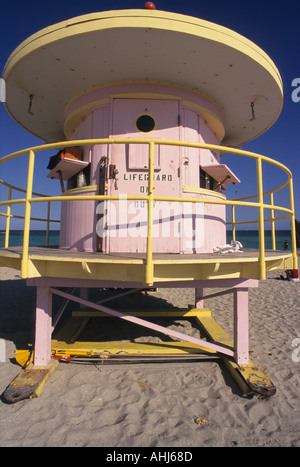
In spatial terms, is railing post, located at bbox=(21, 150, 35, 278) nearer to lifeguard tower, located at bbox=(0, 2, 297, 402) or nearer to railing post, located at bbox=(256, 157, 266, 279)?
lifeguard tower, located at bbox=(0, 2, 297, 402)

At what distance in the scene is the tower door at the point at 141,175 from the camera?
4.14m

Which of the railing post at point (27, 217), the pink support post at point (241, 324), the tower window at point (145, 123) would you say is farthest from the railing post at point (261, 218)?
the railing post at point (27, 217)

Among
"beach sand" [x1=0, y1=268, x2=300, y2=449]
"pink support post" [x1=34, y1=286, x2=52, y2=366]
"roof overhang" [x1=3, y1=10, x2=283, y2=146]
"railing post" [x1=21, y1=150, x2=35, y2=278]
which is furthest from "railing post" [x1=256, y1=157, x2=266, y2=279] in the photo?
"pink support post" [x1=34, y1=286, x2=52, y2=366]

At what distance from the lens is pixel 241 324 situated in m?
3.92

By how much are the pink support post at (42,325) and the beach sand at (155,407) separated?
348mm

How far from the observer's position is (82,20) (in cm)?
349

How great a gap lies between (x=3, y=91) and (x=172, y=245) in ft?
13.8

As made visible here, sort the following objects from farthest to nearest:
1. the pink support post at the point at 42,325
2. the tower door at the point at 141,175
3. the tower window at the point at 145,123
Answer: the tower window at the point at 145,123 < the tower door at the point at 141,175 < the pink support post at the point at 42,325

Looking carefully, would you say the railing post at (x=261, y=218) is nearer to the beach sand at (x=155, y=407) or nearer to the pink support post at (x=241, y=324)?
the pink support post at (x=241, y=324)

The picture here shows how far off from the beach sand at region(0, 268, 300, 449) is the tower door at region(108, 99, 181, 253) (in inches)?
75.9

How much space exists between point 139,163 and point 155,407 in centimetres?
350

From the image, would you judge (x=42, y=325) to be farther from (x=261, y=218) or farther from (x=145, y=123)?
(x=145, y=123)

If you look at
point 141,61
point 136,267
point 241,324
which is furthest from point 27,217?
point 241,324

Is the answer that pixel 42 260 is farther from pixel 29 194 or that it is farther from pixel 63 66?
pixel 63 66
